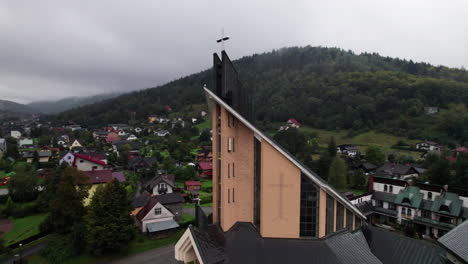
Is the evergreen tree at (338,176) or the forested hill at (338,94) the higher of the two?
the forested hill at (338,94)

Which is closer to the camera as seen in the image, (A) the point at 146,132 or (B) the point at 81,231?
(B) the point at 81,231

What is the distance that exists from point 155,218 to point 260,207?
57.3 feet

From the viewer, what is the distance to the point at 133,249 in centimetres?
2111


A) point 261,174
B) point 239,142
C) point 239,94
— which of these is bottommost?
point 261,174

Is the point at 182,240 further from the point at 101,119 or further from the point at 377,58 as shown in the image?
the point at 377,58

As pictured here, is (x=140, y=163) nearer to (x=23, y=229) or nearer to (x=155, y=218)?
(x=23, y=229)

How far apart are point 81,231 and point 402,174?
47418 mm

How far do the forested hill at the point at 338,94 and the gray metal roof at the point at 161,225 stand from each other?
42.6m

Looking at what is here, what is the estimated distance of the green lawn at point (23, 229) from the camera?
75.7 ft

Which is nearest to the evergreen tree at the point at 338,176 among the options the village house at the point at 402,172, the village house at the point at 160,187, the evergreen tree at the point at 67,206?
the village house at the point at 402,172

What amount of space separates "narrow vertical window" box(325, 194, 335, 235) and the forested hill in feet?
169

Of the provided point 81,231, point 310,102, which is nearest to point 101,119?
point 310,102

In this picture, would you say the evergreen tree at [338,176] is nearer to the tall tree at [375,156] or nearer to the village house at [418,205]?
the village house at [418,205]

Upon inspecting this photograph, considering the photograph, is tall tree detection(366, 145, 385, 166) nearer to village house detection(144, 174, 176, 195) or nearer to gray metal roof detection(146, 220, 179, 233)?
village house detection(144, 174, 176, 195)
